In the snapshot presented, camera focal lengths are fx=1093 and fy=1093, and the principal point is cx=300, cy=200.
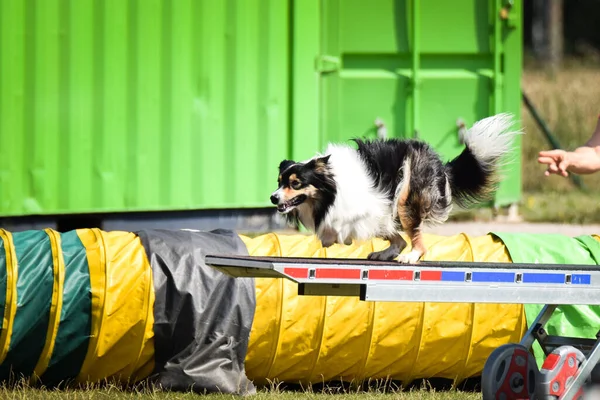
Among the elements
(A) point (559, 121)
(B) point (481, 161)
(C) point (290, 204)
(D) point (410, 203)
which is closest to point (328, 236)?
(C) point (290, 204)

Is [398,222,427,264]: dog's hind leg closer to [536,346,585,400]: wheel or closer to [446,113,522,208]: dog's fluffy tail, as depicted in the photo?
[446,113,522,208]: dog's fluffy tail

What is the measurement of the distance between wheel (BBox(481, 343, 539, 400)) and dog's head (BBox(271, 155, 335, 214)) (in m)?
1.45

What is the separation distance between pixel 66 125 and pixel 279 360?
3.69m

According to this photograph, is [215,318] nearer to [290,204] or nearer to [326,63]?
[290,204]

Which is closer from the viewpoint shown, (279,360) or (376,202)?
(376,202)

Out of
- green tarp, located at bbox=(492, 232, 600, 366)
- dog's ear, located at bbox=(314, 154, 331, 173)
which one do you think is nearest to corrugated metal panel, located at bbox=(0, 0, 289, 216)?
green tarp, located at bbox=(492, 232, 600, 366)

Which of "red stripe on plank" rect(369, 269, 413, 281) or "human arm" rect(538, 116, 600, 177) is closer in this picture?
"red stripe on plank" rect(369, 269, 413, 281)

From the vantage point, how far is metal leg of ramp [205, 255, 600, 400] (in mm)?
5152

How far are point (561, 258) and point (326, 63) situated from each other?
456 cm

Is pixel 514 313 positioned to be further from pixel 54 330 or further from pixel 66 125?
pixel 66 125

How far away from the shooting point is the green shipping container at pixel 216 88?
9414mm

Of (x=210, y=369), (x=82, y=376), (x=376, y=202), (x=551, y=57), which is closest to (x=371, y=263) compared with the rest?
(x=376, y=202)

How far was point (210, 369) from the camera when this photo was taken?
666 centimetres

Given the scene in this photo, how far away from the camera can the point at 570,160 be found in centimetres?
602
